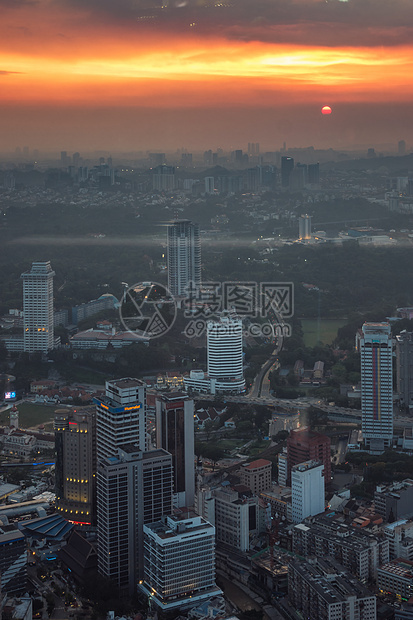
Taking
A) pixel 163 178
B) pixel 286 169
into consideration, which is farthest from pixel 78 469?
pixel 163 178

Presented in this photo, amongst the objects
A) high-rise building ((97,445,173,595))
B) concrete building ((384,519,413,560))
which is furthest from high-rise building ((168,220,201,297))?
high-rise building ((97,445,173,595))

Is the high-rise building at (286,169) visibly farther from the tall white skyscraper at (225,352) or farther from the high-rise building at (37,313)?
the tall white skyscraper at (225,352)

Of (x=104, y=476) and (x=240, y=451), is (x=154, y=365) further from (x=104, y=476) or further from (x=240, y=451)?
(x=104, y=476)

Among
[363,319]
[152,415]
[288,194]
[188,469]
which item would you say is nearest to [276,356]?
[363,319]

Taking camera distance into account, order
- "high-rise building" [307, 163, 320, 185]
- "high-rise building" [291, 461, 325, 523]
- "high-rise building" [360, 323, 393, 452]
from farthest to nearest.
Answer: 1. "high-rise building" [307, 163, 320, 185]
2. "high-rise building" [360, 323, 393, 452]
3. "high-rise building" [291, 461, 325, 523]

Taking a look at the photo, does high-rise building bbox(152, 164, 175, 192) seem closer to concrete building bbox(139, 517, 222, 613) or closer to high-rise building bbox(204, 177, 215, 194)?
high-rise building bbox(204, 177, 215, 194)

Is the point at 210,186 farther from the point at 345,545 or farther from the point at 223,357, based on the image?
the point at 345,545
